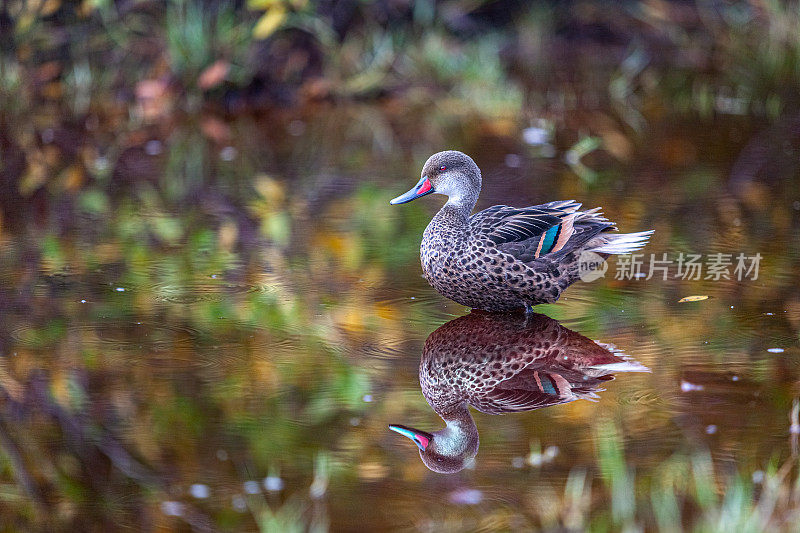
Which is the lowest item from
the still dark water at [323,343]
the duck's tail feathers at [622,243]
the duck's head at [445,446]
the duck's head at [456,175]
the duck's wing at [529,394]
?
the duck's wing at [529,394]

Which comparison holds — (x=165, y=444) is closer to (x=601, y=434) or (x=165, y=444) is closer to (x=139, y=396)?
(x=139, y=396)

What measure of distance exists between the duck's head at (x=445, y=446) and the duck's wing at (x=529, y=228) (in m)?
1.10

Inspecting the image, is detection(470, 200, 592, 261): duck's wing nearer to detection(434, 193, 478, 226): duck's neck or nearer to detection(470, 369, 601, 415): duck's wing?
detection(434, 193, 478, 226): duck's neck

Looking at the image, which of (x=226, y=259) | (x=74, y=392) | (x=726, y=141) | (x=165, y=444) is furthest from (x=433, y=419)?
(x=726, y=141)

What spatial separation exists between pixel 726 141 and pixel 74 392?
5520 mm

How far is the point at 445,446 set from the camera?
131 inches

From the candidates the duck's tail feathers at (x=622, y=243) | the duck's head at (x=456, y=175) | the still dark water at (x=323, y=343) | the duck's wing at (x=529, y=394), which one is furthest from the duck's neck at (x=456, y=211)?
the duck's wing at (x=529, y=394)

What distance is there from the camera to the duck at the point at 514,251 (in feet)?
14.2

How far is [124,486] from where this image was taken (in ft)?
10.2

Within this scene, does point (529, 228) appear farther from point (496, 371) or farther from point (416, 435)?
point (416, 435)

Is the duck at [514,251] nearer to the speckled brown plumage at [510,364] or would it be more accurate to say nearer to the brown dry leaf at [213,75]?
the speckled brown plumage at [510,364]

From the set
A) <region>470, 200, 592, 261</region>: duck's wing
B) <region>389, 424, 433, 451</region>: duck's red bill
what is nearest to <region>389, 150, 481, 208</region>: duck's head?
<region>470, 200, 592, 261</region>: duck's wing

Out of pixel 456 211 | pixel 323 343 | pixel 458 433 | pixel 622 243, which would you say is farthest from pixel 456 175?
pixel 458 433

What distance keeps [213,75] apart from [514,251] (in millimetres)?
5646
